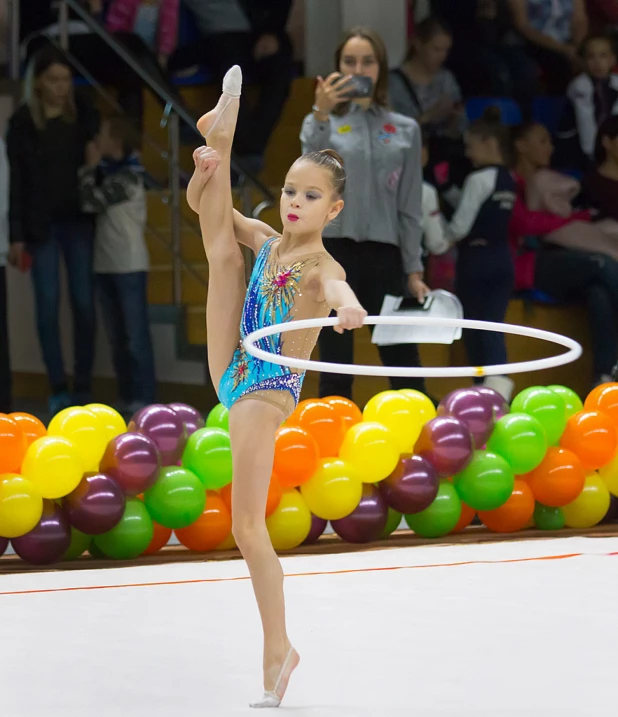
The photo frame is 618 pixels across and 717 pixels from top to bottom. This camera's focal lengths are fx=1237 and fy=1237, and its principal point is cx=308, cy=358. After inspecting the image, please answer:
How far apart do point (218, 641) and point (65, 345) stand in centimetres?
422

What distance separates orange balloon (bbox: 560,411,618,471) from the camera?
4699 millimetres

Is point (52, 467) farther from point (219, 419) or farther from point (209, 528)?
point (219, 419)

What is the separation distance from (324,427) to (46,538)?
3.42 ft

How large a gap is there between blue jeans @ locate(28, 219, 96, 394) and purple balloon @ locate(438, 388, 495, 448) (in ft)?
7.88

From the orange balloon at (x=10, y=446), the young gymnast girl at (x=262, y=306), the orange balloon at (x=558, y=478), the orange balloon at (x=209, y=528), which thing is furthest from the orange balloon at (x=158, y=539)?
the young gymnast girl at (x=262, y=306)

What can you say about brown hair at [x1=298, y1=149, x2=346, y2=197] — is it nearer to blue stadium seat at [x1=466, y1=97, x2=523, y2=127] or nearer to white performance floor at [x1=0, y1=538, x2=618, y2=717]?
white performance floor at [x1=0, y1=538, x2=618, y2=717]

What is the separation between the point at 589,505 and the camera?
15.7 feet

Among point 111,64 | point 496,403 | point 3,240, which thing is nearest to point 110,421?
point 496,403

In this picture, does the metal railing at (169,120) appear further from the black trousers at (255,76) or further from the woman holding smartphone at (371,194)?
the woman holding smartphone at (371,194)

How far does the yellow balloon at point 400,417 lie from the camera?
4.50 m

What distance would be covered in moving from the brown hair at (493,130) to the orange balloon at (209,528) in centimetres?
303

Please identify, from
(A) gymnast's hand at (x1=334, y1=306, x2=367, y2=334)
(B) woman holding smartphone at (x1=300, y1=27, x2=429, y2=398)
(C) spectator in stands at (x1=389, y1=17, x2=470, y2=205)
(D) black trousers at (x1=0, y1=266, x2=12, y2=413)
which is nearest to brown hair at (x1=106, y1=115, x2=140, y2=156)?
(D) black trousers at (x1=0, y1=266, x2=12, y2=413)

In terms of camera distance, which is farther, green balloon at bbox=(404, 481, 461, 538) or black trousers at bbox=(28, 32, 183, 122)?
black trousers at bbox=(28, 32, 183, 122)

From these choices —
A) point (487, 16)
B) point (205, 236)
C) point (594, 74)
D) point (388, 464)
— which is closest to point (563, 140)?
point (594, 74)
